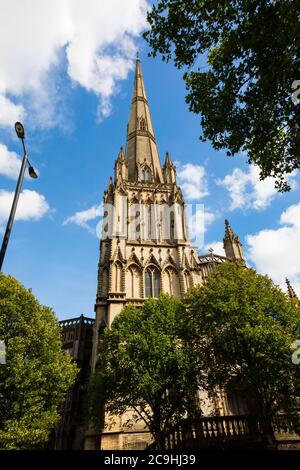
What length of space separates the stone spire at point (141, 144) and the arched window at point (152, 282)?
13.6m


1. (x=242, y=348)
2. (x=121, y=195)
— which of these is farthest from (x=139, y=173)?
(x=242, y=348)

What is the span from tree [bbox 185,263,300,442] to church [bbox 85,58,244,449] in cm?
556

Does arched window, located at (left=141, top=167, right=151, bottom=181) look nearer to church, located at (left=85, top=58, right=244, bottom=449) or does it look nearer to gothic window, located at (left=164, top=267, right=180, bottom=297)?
church, located at (left=85, top=58, right=244, bottom=449)

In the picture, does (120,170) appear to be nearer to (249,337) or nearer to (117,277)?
(117,277)

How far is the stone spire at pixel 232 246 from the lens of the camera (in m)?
30.3

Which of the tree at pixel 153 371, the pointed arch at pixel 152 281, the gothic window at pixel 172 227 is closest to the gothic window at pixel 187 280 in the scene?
the pointed arch at pixel 152 281

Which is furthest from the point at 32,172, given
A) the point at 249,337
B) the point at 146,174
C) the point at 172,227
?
the point at 146,174

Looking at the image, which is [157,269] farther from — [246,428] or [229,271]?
[246,428]

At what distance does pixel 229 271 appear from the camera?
60.0ft

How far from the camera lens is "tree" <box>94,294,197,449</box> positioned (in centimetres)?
1497

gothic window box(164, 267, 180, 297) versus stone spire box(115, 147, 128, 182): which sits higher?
stone spire box(115, 147, 128, 182)

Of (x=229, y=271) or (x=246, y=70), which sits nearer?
(x=246, y=70)

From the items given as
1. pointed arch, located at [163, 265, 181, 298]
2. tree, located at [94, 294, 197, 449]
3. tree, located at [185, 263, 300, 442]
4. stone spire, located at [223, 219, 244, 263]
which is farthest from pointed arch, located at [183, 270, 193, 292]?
tree, located at [94, 294, 197, 449]
